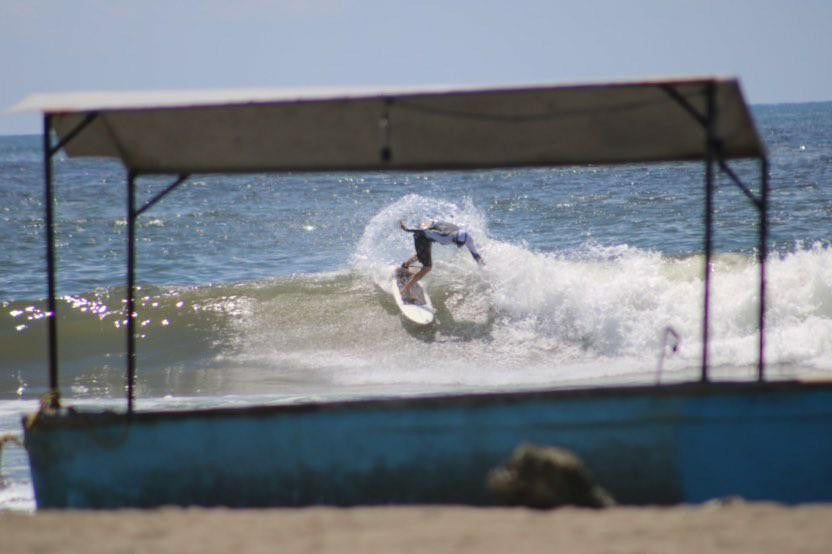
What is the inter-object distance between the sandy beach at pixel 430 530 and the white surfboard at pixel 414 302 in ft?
32.8

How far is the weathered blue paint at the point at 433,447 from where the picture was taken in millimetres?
5988

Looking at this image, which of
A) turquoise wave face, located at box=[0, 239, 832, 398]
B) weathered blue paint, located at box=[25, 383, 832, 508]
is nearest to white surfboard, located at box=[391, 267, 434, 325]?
turquoise wave face, located at box=[0, 239, 832, 398]

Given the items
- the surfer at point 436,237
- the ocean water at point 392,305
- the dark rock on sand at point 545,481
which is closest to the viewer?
the dark rock on sand at point 545,481

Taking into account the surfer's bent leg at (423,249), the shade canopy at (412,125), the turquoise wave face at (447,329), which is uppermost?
the shade canopy at (412,125)

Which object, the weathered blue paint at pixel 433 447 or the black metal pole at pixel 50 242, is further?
the black metal pole at pixel 50 242

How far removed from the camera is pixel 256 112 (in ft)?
20.0

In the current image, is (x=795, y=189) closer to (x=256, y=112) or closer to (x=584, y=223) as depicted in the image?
(x=584, y=223)

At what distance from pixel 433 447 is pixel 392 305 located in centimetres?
1044

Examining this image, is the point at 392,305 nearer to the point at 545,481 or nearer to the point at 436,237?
the point at 436,237

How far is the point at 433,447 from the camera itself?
241 inches

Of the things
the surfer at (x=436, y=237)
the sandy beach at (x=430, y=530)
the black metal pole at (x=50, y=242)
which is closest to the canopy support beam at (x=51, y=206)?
the black metal pole at (x=50, y=242)

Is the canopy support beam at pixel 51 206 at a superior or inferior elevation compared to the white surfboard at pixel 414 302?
superior

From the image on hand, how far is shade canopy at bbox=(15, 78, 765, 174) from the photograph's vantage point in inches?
231

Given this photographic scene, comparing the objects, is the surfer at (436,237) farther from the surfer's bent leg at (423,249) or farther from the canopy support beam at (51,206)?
the canopy support beam at (51,206)
